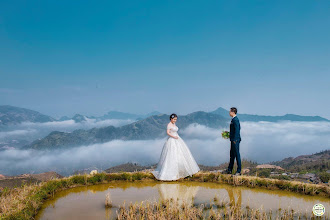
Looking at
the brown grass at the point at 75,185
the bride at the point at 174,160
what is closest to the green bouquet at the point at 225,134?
the brown grass at the point at 75,185

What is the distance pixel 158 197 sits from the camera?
11352 mm

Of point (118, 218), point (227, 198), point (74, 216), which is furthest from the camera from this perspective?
point (227, 198)

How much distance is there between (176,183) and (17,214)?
301 inches

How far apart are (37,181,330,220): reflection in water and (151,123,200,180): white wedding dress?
2.41 feet

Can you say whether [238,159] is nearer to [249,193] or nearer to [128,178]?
[249,193]

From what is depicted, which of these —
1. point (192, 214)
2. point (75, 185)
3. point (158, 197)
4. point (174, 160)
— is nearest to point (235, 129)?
point (174, 160)

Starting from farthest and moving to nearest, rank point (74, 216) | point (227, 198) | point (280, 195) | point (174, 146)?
point (174, 146) → point (280, 195) → point (227, 198) → point (74, 216)

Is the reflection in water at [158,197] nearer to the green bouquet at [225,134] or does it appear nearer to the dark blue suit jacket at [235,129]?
the dark blue suit jacket at [235,129]

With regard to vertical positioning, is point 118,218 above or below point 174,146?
below

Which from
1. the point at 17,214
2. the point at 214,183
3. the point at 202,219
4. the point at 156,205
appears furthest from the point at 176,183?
the point at 17,214

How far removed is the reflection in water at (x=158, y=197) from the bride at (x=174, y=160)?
751 millimetres

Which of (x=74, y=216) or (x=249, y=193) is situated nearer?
(x=74, y=216)

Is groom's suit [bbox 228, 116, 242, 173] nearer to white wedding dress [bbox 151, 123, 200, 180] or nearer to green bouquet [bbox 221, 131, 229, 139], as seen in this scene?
green bouquet [bbox 221, 131, 229, 139]

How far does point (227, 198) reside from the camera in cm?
1118
